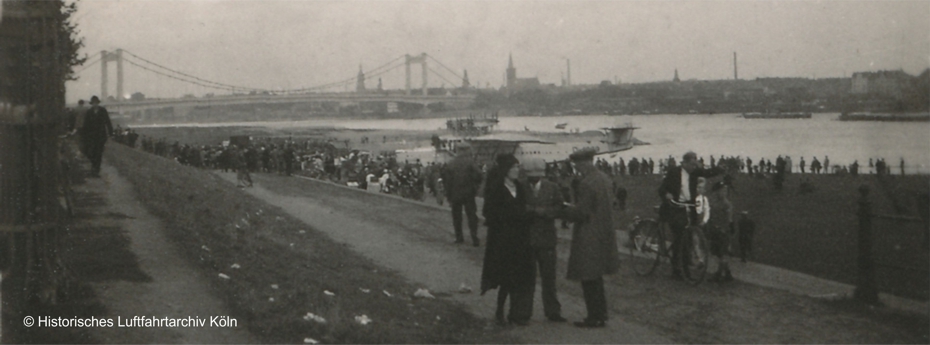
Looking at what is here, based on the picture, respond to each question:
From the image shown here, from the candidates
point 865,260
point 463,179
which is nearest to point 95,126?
point 463,179

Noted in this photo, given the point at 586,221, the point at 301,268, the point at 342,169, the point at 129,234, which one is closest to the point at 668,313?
the point at 586,221

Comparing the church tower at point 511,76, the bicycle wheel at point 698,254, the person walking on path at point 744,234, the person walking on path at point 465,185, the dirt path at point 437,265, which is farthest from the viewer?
the church tower at point 511,76

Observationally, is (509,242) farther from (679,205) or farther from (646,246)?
(646,246)

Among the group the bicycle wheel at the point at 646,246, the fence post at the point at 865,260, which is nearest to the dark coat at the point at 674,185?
the bicycle wheel at the point at 646,246

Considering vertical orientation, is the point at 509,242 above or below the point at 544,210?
below

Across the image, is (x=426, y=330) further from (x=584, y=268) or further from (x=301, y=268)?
(x=301, y=268)

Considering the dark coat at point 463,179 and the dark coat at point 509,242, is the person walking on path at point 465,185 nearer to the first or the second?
the dark coat at point 463,179

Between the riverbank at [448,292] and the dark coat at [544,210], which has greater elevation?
the dark coat at [544,210]
